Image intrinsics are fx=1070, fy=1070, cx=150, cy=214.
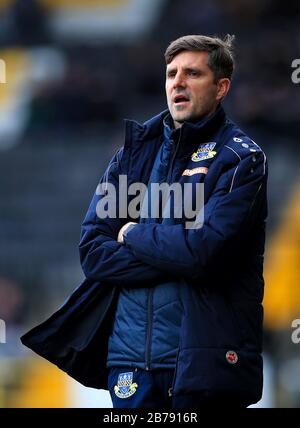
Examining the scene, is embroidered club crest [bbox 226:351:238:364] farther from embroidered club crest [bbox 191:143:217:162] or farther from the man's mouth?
the man's mouth

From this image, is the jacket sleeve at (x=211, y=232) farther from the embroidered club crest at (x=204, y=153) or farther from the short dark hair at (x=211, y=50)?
the short dark hair at (x=211, y=50)

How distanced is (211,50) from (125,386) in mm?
973

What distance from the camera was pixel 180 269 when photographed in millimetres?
2828

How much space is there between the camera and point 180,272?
2832 mm

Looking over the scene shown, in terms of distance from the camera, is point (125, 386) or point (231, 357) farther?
point (125, 386)

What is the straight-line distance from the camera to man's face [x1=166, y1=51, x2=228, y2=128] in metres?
3.00

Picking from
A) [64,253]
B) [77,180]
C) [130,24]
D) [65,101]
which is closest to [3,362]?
[64,253]

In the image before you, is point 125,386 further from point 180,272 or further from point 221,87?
point 221,87

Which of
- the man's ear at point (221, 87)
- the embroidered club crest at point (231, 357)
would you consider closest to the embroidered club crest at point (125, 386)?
the embroidered club crest at point (231, 357)

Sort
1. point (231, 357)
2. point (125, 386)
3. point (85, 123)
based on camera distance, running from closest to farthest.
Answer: point (231, 357), point (125, 386), point (85, 123)

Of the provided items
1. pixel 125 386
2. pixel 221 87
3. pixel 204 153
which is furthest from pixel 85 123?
pixel 125 386

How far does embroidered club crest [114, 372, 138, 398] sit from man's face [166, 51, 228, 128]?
72 centimetres

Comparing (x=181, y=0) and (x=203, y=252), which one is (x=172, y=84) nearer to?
(x=203, y=252)

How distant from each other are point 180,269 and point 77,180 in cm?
740
